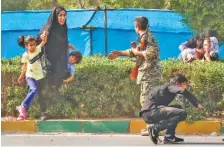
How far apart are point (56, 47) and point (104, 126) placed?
3.61 ft

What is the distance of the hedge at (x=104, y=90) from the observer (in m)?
7.65

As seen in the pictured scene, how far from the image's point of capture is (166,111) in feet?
22.8

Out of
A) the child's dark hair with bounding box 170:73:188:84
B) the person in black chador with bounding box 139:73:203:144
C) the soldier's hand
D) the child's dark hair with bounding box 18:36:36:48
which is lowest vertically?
the person in black chador with bounding box 139:73:203:144

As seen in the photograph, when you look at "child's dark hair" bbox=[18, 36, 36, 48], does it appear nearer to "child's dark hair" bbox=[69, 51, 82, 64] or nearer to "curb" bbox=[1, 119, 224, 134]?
"child's dark hair" bbox=[69, 51, 82, 64]

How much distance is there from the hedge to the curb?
0.52ft

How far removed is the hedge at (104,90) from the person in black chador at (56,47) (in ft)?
0.72

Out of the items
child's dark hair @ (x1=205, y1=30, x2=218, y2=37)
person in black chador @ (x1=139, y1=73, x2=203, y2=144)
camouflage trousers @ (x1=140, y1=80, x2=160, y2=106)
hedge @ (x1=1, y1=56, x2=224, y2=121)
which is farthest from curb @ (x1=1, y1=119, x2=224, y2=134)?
child's dark hair @ (x1=205, y1=30, x2=218, y2=37)

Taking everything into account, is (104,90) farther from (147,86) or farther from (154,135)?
(154,135)

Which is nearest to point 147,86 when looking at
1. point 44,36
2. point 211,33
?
point 211,33

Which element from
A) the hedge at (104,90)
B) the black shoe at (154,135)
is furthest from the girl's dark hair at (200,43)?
the black shoe at (154,135)

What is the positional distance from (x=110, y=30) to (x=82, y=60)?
52cm

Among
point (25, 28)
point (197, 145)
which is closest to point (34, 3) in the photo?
point (25, 28)

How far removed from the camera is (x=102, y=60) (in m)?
7.74

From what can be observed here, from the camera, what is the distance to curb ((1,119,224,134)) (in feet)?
24.6
